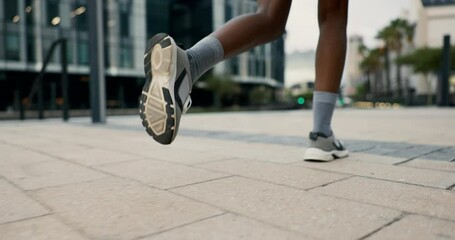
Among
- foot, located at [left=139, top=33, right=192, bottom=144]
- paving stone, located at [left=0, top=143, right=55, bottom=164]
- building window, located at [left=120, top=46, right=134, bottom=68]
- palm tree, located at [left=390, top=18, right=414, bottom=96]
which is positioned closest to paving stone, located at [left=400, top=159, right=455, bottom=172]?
foot, located at [left=139, top=33, right=192, bottom=144]

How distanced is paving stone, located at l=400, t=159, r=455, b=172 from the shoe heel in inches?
56.8

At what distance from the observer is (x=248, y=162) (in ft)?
7.53

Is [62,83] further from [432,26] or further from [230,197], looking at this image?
[432,26]

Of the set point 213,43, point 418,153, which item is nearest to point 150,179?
point 213,43

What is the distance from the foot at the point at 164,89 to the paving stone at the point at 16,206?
54cm

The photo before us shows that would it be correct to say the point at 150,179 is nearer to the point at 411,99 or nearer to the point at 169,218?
the point at 169,218

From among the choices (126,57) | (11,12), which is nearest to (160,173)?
(11,12)

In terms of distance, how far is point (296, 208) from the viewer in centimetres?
128

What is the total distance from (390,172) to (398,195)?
49 centimetres

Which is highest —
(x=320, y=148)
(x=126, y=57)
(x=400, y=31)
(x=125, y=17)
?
(x=400, y=31)

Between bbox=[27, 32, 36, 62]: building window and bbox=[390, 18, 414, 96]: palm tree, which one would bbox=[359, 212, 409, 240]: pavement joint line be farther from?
bbox=[390, 18, 414, 96]: palm tree

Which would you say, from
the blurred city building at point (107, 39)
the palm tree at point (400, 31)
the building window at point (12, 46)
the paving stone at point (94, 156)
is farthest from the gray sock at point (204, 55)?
the palm tree at point (400, 31)

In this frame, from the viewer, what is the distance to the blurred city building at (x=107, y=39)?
26.5 m

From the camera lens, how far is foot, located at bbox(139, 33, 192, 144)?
1.61m
